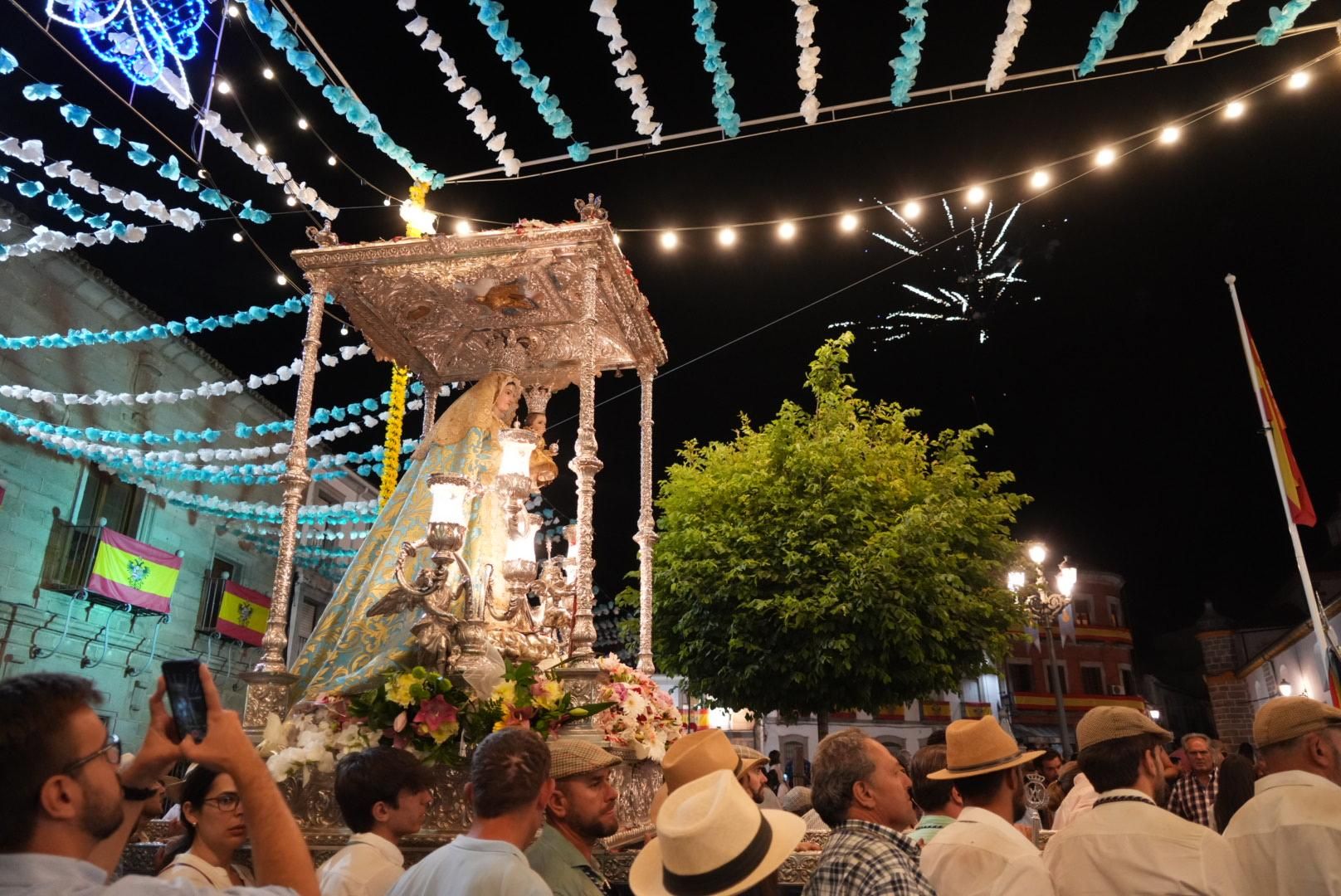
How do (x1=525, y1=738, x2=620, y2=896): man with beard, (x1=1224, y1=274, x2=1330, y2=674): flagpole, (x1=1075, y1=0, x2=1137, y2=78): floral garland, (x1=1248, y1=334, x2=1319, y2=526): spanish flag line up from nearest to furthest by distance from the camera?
(x1=525, y1=738, x2=620, y2=896): man with beard, (x1=1075, y1=0, x2=1137, y2=78): floral garland, (x1=1224, y1=274, x2=1330, y2=674): flagpole, (x1=1248, y1=334, x2=1319, y2=526): spanish flag

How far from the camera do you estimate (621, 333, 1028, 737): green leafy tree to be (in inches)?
547

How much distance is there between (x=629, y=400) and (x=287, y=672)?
13.7m

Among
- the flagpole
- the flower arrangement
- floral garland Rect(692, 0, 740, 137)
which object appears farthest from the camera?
the flagpole

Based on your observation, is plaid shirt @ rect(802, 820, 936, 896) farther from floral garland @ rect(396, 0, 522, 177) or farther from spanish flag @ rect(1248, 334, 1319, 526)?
spanish flag @ rect(1248, 334, 1319, 526)

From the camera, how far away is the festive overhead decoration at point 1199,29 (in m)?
7.11

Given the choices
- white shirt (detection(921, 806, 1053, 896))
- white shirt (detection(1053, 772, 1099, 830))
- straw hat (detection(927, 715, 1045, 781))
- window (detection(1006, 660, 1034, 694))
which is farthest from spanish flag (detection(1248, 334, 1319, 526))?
window (detection(1006, 660, 1034, 694))

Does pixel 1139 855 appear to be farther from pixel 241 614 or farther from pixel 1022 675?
pixel 1022 675

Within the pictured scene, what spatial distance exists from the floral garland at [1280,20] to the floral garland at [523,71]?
236 inches

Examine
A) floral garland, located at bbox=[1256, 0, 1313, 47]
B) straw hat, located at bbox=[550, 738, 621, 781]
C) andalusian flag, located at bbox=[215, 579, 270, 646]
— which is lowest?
straw hat, located at bbox=[550, 738, 621, 781]

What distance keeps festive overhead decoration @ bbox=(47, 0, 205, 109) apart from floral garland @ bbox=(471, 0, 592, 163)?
8.81ft

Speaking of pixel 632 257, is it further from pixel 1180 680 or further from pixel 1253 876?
pixel 1180 680

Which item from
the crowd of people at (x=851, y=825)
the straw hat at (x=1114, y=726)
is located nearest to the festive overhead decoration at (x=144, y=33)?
the crowd of people at (x=851, y=825)

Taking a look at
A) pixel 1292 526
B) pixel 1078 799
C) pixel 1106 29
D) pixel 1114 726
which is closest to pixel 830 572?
pixel 1292 526

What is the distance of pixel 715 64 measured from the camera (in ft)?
25.4
